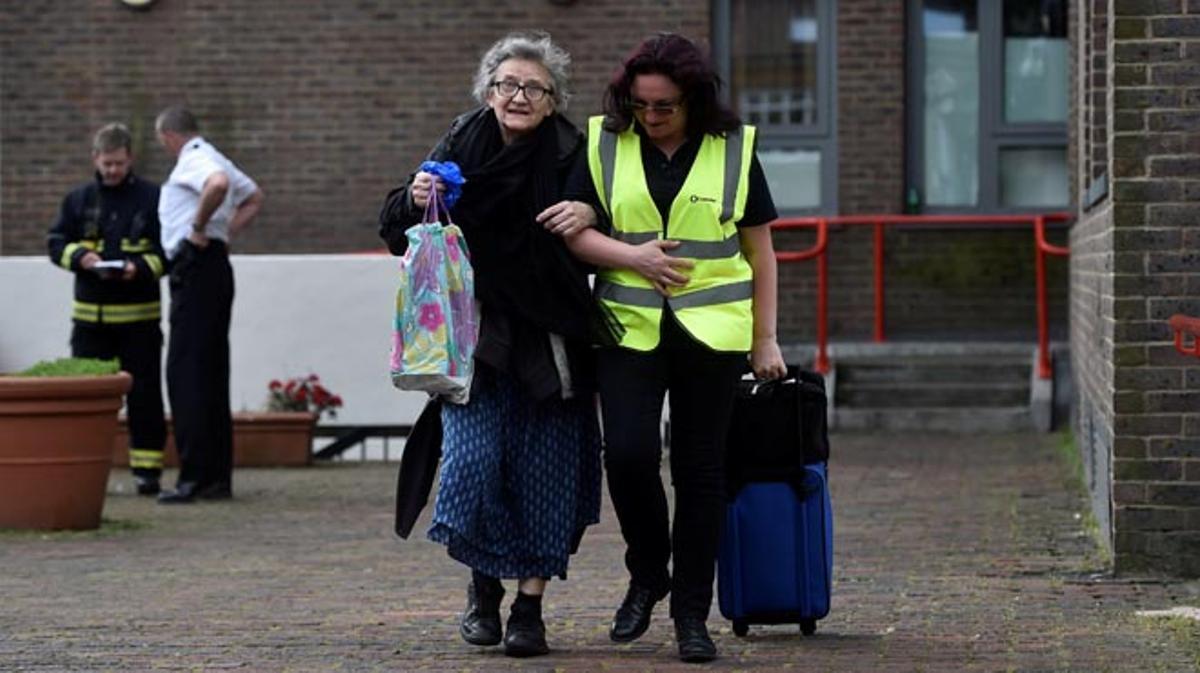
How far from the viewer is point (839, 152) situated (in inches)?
718

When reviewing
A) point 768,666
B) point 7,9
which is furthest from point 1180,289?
point 7,9

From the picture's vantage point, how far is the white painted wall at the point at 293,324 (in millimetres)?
16031

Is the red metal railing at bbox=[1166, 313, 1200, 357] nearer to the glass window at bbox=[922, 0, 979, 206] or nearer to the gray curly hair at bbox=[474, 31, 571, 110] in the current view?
the gray curly hair at bbox=[474, 31, 571, 110]

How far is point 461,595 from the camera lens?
908cm

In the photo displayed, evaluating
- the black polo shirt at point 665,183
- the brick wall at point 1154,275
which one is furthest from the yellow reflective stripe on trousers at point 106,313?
the black polo shirt at point 665,183

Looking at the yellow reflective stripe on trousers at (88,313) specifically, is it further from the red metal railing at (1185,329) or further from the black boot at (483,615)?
the red metal railing at (1185,329)

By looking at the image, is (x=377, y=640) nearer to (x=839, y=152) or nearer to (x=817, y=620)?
(x=817, y=620)

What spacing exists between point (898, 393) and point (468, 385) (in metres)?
9.96

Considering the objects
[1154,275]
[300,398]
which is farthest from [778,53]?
[1154,275]

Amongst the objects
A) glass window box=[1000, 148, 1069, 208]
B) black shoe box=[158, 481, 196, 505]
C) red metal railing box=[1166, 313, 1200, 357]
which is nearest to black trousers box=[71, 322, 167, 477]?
black shoe box=[158, 481, 196, 505]

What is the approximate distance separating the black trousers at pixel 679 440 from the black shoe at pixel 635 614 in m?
0.13

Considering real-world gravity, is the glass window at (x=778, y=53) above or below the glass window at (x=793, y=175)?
above

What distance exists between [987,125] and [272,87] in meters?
4.94

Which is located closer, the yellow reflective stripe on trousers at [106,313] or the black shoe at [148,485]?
the yellow reflective stripe on trousers at [106,313]
